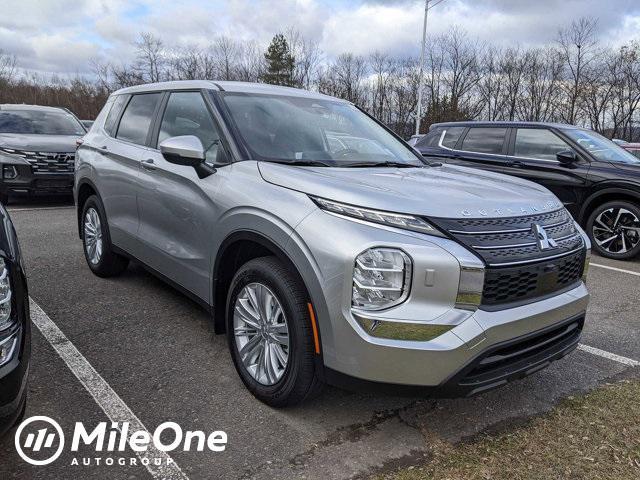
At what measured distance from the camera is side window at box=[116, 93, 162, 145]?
4219 mm

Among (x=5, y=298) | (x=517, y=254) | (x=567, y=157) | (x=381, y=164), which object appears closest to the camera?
(x=5, y=298)

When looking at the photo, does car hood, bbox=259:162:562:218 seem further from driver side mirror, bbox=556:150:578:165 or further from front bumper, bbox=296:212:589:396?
driver side mirror, bbox=556:150:578:165

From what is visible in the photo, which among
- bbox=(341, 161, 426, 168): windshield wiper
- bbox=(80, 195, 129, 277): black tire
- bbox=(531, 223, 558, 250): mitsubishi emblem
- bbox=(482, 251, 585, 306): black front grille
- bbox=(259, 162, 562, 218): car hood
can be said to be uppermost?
bbox=(341, 161, 426, 168): windshield wiper

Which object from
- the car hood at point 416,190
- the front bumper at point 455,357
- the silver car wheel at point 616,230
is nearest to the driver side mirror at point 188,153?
the car hood at point 416,190

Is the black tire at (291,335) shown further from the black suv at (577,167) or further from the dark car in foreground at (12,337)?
the black suv at (577,167)

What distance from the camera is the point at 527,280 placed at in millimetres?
2531

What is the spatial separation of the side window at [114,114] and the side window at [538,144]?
5533 mm

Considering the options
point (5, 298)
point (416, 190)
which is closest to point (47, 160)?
point (5, 298)

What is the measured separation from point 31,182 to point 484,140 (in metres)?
7.48

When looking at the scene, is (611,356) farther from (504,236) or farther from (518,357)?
(504,236)

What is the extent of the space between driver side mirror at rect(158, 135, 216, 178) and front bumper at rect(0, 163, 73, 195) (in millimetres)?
6832

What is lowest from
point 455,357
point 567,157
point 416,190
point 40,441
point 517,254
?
point 40,441

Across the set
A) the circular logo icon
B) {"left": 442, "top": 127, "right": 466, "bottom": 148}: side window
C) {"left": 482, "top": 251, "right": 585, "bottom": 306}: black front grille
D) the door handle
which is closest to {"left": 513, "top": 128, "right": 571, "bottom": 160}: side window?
{"left": 442, "top": 127, "right": 466, "bottom": 148}: side window

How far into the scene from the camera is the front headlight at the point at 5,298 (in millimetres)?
1936
